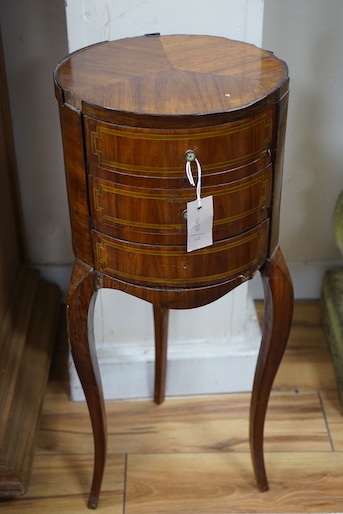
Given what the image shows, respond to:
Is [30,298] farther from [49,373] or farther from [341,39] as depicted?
[341,39]

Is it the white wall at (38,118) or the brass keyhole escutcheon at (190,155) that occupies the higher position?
the brass keyhole escutcheon at (190,155)

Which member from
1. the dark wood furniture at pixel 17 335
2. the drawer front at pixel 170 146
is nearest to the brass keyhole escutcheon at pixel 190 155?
the drawer front at pixel 170 146

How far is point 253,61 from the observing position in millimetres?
1036

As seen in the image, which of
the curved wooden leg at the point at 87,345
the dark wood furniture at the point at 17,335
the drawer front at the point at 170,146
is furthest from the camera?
the dark wood furniture at the point at 17,335

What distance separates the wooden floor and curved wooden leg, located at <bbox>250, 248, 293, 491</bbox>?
77 millimetres

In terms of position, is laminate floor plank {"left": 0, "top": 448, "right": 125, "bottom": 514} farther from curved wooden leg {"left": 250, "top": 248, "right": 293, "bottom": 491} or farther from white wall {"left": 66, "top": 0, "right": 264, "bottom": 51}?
white wall {"left": 66, "top": 0, "right": 264, "bottom": 51}

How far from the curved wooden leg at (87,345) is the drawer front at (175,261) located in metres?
0.05

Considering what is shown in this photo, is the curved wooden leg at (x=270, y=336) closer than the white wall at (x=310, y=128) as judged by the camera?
Yes

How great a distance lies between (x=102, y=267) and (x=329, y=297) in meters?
0.82

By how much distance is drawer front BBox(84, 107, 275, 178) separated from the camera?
90 cm

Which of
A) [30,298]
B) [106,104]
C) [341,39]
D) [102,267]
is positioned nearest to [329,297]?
[341,39]

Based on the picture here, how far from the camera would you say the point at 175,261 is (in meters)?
0.98

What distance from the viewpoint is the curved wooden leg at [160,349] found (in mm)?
1396

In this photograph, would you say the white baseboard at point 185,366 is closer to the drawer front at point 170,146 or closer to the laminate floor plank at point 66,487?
the laminate floor plank at point 66,487
